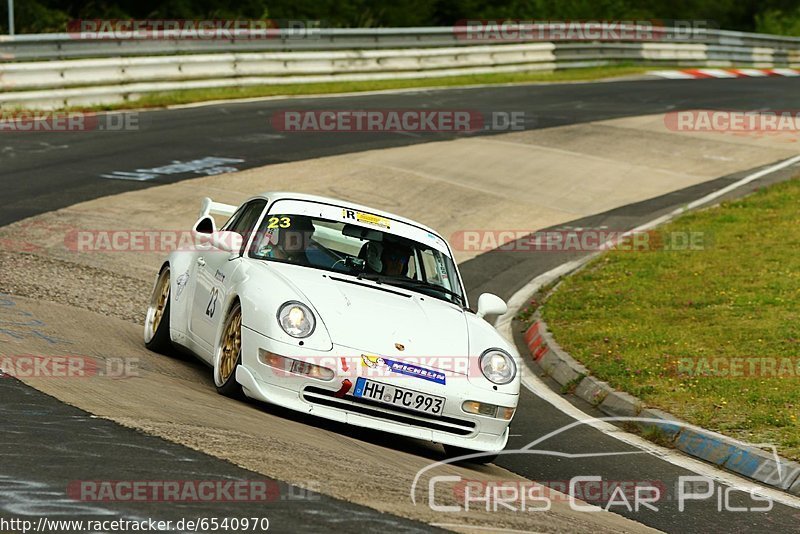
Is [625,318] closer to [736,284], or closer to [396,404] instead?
[736,284]

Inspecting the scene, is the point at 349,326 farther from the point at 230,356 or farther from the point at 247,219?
the point at 247,219

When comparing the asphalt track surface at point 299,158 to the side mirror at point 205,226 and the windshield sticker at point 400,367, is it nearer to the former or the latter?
the windshield sticker at point 400,367

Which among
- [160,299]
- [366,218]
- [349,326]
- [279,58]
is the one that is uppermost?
[279,58]

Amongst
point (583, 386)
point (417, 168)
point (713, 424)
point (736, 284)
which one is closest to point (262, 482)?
point (713, 424)

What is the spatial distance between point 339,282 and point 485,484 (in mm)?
1908

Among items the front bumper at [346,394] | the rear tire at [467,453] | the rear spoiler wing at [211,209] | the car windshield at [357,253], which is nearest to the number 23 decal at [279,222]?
the car windshield at [357,253]

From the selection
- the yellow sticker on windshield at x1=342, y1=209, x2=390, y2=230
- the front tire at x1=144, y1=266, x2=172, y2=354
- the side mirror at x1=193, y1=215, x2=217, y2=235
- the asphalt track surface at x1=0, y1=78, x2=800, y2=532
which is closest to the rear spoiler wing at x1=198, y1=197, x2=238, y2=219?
the side mirror at x1=193, y1=215, x2=217, y2=235

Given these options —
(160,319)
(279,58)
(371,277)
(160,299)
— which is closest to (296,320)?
(371,277)

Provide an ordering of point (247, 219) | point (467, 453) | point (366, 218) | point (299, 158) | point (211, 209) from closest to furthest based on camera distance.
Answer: point (467, 453)
point (366, 218)
point (247, 219)
point (211, 209)
point (299, 158)

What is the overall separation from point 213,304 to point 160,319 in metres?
1.25

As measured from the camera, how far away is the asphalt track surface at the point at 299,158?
5.45m

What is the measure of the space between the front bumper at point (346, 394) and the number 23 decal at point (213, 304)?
1.03 meters

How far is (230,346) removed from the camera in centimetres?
763

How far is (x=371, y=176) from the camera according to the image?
1825 centimetres
